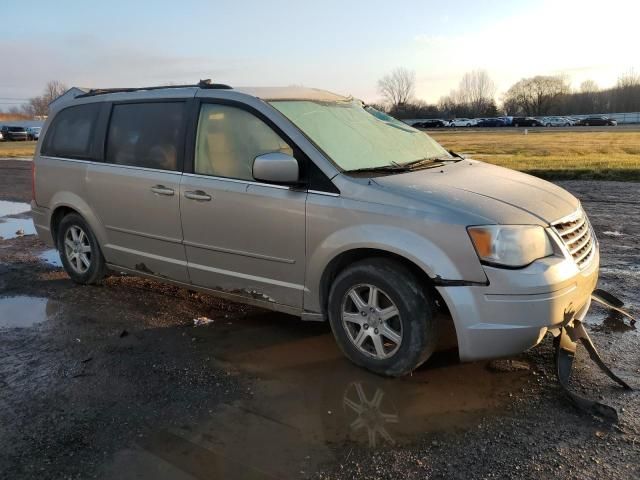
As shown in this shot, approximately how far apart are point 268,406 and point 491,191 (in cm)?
200

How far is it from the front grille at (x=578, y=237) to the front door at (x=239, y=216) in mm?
1698

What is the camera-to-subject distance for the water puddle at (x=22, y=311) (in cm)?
494

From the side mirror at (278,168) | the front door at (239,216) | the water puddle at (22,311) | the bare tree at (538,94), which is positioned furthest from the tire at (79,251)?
the bare tree at (538,94)

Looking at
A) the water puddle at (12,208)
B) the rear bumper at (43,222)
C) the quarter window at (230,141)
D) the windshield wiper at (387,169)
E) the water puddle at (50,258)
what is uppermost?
the quarter window at (230,141)

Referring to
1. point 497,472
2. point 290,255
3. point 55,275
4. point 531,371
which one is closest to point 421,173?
point 290,255

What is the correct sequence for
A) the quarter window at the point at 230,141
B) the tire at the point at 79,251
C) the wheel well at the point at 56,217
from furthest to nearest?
the wheel well at the point at 56,217
the tire at the point at 79,251
the quarter window at the point at 230,141

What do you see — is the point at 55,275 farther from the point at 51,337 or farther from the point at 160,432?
the point at 160,432

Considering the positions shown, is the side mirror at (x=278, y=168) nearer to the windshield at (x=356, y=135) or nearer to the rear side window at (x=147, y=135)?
the windshield at (x=356, y=135)

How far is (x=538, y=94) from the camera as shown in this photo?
116m

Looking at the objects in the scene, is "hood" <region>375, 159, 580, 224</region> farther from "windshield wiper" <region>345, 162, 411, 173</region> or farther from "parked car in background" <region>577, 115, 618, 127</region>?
"parked car in background" <region>577, 115, 618, 127</region>

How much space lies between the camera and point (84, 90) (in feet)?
19.5

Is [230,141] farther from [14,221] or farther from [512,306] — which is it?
[14,221]

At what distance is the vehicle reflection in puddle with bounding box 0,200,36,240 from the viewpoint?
28.5 ft

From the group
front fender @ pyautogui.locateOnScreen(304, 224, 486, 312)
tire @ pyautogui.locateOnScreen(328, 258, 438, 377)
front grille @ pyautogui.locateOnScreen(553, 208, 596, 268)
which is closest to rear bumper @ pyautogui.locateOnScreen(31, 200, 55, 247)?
front fender @ pyautogui.locateOnScreen(304, 224, 486, 312)
